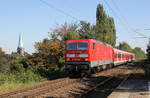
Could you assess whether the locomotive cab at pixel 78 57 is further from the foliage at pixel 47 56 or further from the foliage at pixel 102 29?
the foliage at pixel 102 29

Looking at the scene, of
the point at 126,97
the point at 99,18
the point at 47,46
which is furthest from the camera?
the point at 99,18

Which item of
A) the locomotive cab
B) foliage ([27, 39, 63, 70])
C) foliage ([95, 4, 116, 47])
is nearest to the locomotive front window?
the locomotive cab

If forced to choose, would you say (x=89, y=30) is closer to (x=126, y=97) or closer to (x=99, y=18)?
(x=99, y=18)

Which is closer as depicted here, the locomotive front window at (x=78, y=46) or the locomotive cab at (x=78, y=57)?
the locomotive cab at (x=78, y=57)

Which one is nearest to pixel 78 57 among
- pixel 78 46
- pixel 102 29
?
pixel 78 46

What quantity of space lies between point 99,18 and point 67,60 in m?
37.3

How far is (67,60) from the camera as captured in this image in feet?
55.9

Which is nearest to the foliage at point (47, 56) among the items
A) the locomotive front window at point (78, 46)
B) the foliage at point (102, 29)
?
the locomotive front window at point (78, 46)

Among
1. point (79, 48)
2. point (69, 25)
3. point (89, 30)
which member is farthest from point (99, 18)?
point (79, 48)

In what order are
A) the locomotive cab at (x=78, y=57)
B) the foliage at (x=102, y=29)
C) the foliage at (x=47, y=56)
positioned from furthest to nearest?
the foliage at (x=102, y=29)
the foliage at (x=47, y=56)
the locomotive cab at (x=78, y=57)

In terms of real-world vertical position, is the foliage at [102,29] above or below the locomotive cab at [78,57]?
above

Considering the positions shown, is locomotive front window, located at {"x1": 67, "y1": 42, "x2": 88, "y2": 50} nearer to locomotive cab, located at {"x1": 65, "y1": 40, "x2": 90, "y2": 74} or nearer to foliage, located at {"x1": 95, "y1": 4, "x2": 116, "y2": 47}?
locomotive cab, located at {"x1": 65, "y1": 40, "x2": 90, "y2": 74}

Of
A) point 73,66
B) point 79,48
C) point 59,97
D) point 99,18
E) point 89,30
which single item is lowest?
point 59,97

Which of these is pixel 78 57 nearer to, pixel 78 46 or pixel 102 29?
pixel 78 46
